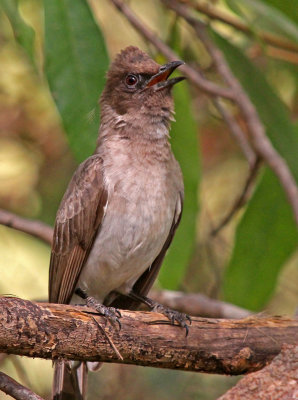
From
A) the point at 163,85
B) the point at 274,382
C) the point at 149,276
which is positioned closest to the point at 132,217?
the point at 149,276

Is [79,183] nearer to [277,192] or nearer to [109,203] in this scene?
[109,203]

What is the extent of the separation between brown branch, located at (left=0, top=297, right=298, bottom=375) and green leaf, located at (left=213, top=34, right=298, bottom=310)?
120 centimetres

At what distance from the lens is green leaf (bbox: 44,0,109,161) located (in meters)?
4.84

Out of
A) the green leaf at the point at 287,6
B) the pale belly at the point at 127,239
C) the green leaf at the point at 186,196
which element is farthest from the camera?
the green leaf at the point at 287,6

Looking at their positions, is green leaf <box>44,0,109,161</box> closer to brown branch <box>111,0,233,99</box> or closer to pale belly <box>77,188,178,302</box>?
brown branch <box>111,0,233,99</box>

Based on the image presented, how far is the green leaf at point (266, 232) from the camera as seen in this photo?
5.41 metres

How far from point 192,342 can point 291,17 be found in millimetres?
2720

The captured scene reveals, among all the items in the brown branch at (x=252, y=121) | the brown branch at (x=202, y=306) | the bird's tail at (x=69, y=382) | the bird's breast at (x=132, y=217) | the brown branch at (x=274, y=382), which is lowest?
the bird's tail at (x=69, y=382)

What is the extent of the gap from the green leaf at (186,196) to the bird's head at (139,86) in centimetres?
45

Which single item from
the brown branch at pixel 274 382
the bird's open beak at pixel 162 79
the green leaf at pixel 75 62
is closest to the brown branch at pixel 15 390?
the brown branch at pixel 274 382

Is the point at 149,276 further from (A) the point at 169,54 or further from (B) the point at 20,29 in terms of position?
(B) the point at 20,29

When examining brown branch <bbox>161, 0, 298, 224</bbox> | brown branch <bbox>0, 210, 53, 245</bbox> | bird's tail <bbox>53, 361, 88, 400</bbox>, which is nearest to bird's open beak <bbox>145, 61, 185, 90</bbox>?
brown branch <bbox>161, 0, 298, 224</bbox>

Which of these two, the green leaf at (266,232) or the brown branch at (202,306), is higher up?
the green leaf at (266,232)

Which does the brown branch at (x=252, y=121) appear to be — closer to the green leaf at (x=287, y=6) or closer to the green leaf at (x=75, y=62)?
the green leaf at (x=287, y=6)
